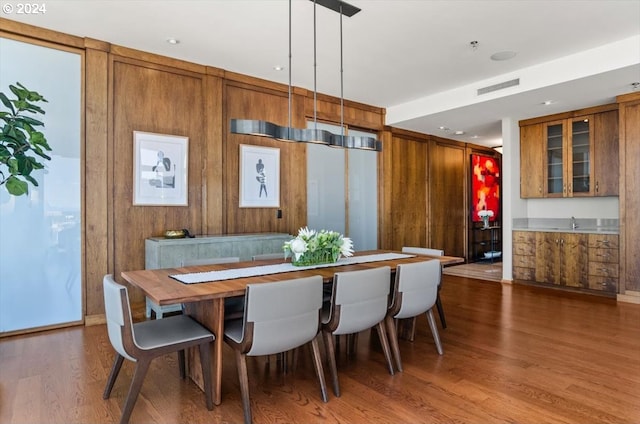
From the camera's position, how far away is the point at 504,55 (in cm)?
427

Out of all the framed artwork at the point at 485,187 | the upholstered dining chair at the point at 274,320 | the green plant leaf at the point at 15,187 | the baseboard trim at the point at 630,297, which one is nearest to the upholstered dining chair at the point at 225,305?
the upholstered dining chair at the point at 274,320

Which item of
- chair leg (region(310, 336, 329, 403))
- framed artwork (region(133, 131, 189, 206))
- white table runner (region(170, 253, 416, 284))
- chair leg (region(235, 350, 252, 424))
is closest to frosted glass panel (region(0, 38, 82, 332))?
framed artwork (region(133, 131, 189, 206))

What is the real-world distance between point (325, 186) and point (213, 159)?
187cm

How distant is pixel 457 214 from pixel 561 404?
20.3 ft

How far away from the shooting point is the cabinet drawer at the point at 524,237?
19.2 ft

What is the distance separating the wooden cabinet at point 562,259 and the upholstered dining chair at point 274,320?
15.6 ft

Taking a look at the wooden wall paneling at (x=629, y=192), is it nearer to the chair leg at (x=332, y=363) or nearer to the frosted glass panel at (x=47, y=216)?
the chair leg at (x=332, y=363)

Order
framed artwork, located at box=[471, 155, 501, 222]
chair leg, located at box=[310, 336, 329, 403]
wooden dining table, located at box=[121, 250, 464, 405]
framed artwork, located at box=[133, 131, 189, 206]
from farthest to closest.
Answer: framed artwork, located at box=[471, 155, 501, 222], framed artwork, located at box=[133, 131, 189, 206], chair leg, located at box=[310, 336, 329, 403], wooden dining table, located at box=[121, 250, 464, 405]

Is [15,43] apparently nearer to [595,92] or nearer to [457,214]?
[595,92]

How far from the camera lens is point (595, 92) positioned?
4727mm

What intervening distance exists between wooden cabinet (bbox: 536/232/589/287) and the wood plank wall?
3331 millimetres

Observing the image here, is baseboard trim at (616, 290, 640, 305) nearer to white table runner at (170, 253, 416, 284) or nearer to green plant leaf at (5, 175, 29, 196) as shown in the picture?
white table runner at (170, 253, 416, 284)

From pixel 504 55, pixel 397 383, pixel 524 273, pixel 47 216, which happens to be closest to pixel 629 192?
pixel 524 273

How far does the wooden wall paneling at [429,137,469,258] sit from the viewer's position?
766cm
